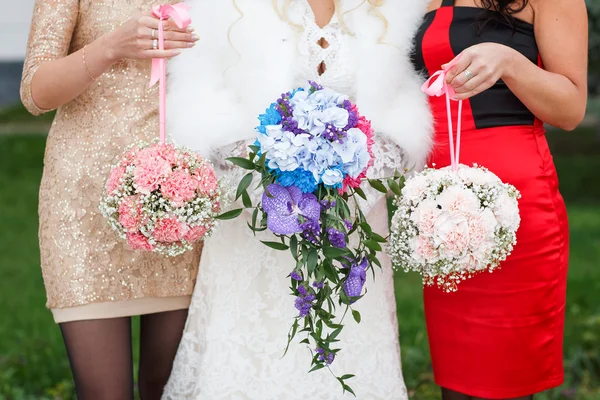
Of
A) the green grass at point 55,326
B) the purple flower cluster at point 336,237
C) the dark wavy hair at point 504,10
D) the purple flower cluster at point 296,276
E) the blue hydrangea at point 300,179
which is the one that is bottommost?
the green grass at point 55,326

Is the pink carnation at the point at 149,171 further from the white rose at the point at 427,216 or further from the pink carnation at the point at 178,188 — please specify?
the white rose at the point at 427,216

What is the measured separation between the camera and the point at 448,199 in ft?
7.79

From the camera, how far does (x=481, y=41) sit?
2.83 meters

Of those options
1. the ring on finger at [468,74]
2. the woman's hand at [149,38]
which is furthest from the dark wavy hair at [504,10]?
the woman's hand at [149,38]

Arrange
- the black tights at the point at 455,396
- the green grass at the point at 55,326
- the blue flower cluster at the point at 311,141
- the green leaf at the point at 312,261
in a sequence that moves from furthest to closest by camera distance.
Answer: the green grass at the point at 55,326 → the black tights at the point at 455,396 → the green leaf at the point at 312,261 → the blue flower cluster at the point at 311,141

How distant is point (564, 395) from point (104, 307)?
10.2 feet

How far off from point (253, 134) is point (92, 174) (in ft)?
2.11

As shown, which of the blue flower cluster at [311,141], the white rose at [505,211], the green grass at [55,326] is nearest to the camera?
the blue flower cluster at [311,141]

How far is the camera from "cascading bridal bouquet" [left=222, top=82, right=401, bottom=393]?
2.20 meters

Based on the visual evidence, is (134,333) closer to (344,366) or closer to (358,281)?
(344,366)

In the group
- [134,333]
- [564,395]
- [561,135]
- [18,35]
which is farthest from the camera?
[561,135]

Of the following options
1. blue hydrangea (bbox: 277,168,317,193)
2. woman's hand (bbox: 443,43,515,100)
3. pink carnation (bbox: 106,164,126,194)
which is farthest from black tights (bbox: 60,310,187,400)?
woman's hand (bbox: 443,43,515,100)

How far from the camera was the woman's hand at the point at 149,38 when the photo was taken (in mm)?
2502

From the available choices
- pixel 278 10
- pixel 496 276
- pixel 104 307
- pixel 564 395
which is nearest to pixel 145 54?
pixel 278 10
